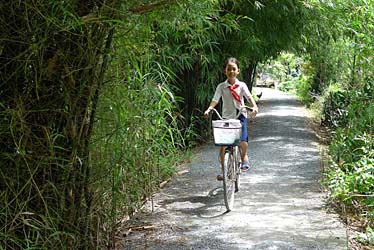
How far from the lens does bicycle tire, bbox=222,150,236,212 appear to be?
5188 millimetres

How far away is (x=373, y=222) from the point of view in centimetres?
459

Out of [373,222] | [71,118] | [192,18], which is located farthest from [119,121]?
[373,222]

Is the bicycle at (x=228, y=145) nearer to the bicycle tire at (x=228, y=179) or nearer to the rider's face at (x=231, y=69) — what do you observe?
the bicycle tire at (x=228, y=179)

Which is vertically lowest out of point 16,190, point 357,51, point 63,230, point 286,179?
point 286,179

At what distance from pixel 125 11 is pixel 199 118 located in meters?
7.54

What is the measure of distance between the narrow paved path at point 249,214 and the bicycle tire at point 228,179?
0.10 meters

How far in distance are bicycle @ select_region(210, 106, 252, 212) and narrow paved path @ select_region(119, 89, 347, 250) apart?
0.20 m

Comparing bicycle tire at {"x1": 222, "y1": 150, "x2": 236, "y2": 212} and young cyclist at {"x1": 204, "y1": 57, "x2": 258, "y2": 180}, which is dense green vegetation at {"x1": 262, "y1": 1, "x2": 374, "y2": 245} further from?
young cyclist at {"x1": 204, "y1": 57, "x2": 258, "y2": 180}

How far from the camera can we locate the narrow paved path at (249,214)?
14.0 ft

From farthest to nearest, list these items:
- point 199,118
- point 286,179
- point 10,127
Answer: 1. point 199,118
2. point 286,179
3. point 10,127

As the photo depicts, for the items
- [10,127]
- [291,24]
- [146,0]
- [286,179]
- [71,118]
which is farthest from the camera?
[291,24]

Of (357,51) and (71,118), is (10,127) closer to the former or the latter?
(71,118)

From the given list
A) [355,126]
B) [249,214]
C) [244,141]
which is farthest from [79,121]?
[355,126]

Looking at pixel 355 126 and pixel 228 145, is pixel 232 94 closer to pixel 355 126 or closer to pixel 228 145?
pixel 228 145
